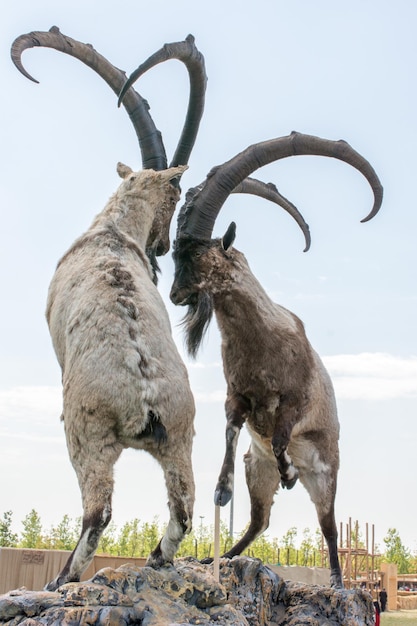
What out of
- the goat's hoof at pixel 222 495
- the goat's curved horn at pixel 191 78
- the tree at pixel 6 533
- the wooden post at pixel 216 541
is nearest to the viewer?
the wooden post at pixel 216 541

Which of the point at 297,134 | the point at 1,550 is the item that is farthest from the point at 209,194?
the point at 1,550

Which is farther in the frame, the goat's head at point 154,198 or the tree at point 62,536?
the tree at point 62,536

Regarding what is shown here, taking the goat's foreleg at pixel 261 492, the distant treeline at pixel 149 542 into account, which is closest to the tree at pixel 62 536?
the distant treeline at pixel 149 542

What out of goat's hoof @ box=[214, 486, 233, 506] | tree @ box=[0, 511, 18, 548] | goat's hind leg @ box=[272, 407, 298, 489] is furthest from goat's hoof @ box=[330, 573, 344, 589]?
tree @ box=[0, 511, 18, 548]

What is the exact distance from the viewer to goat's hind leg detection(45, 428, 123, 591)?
4.89 meters

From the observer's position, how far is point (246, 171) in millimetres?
7188

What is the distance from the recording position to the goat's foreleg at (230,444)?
6.50 m

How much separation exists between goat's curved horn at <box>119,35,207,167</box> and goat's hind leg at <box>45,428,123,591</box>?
117 inches

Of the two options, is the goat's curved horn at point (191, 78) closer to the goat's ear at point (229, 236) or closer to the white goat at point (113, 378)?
the white goat at point (113, 378)

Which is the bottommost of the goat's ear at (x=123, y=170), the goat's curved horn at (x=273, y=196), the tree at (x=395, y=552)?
the tree at (x=395, y=552)

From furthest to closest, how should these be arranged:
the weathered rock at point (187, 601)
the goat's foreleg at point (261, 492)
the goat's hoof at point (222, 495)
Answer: the goat's foreleg at point (261, 492), the goat's hoof at point (222, 495), the weathered rock at point (187, 601)

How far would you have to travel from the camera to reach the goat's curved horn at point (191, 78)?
6.51m

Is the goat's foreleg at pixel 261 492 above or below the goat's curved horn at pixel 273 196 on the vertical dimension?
below

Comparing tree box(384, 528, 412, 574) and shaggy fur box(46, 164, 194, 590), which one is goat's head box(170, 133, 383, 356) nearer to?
shaggy fur box(46, 164, 194, 590)
